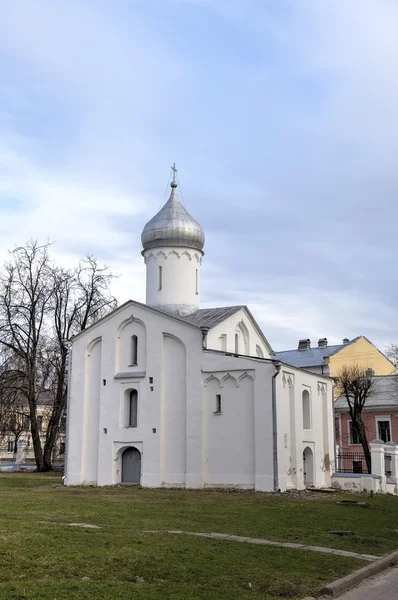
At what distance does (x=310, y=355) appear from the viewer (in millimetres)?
49281

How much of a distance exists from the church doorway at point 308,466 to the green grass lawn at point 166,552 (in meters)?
10.6

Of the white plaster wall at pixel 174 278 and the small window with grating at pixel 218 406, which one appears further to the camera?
the white plaster wall at pixel 174 278

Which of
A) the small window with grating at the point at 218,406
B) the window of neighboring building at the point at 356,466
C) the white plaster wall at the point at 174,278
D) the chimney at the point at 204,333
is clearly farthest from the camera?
the window of neighboring building at the point at 356,466

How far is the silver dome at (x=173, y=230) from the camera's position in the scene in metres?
30.6

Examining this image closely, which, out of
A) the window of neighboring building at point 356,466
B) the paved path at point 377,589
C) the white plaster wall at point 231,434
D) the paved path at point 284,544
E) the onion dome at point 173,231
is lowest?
the paved path at point 377,589

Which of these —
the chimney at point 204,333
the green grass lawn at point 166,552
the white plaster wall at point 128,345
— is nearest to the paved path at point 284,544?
the green grass lawn at point 166,552

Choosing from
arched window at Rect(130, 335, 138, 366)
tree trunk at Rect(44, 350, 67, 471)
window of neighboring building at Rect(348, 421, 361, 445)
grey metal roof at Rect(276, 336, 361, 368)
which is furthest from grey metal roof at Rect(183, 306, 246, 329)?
grey metal roof at Rect(276, 336, 361, 368)

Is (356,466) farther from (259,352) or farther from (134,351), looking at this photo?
(134,351)

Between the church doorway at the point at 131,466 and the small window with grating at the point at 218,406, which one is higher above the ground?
the small window with grating at the point at 218,406

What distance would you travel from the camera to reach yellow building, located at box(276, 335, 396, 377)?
1847 inches

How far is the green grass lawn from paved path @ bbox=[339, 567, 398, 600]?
35 cm

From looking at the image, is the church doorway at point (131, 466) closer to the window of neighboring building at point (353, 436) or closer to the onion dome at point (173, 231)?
the onion dome at point (173, 231)

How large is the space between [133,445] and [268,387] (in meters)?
6.29

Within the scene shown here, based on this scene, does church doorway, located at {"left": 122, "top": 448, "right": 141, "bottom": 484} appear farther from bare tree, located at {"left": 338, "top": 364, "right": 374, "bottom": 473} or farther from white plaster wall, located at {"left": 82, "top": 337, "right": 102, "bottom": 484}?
bare tree, located at {"left": 338, "top": 364, "right": 374, "bottom": 473}
